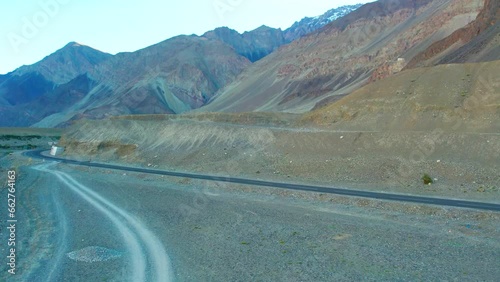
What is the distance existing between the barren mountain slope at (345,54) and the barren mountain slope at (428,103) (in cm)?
3064

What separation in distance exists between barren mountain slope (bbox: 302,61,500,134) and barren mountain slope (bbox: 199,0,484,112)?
101ft

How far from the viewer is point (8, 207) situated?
26.0 meters

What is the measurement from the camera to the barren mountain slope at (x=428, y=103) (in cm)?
3947

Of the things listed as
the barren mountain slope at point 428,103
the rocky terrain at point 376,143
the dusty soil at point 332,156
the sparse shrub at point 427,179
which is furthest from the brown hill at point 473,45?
the sparse shrub at point 427,179

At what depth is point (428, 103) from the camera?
43.7 metres

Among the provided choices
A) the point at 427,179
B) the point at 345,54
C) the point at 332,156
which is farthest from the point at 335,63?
the point at 427,179

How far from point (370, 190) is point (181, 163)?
24304 mm

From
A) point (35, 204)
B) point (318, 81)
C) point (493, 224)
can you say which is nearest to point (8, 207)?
point (35, 204)

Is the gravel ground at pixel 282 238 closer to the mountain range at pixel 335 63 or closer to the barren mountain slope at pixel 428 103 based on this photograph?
the barren mountain slope at pixel 428 103

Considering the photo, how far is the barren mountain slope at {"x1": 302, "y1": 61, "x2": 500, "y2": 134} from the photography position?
39.5m

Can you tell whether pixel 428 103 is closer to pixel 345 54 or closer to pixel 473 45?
pixel 473 45

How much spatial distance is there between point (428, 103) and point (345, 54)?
306 feet

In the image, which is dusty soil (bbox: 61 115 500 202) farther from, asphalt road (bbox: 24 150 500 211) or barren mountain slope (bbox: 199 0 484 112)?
barren mountain slope (bbox: 199 0 484 112)

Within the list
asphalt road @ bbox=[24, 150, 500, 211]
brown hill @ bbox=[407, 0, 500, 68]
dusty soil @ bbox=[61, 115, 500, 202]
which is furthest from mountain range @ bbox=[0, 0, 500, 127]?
asphalt road @ bbox=[24, 150, 500, 211]
